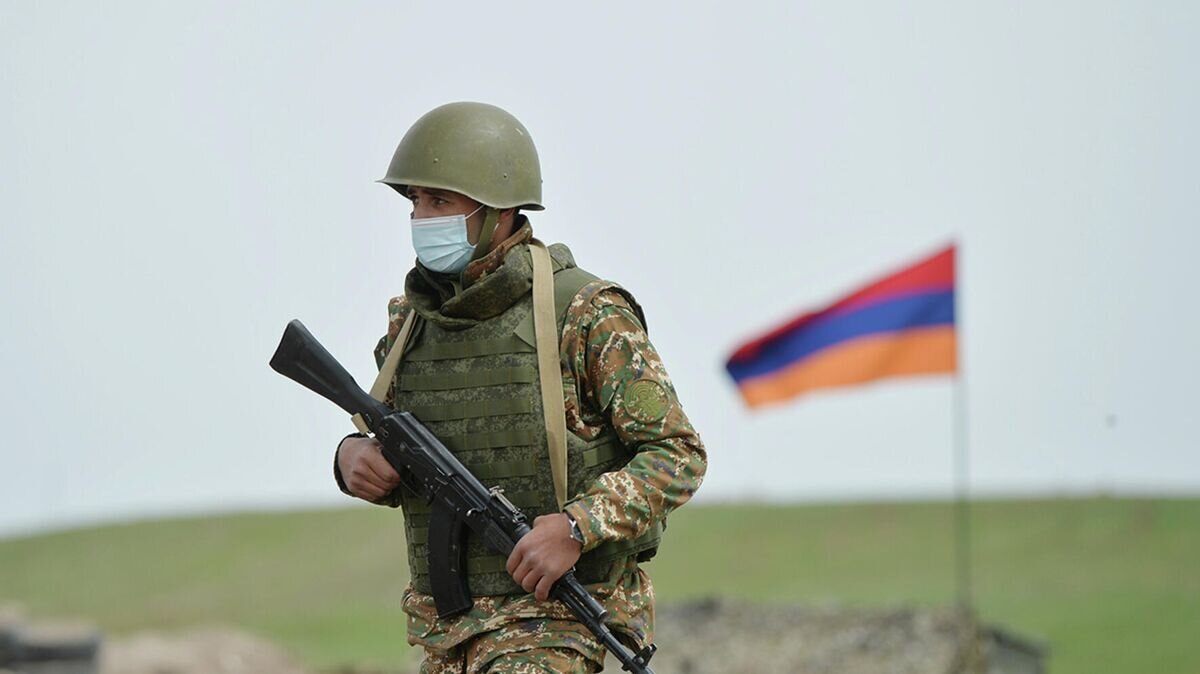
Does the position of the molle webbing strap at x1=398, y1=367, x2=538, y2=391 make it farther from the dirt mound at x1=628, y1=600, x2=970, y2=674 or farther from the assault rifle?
the dirt mound at x1=628, y1=600, x2=970, y2=674

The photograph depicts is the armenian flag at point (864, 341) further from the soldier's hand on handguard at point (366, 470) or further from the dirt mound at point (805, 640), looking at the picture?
the soldier's hand on handguard at point (366, 470)

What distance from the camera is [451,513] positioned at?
522 centimetres

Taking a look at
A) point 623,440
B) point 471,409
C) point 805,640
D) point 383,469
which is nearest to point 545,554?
point 623,440

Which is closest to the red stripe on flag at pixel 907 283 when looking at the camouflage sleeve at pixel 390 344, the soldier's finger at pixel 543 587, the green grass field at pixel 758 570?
the green grass field at pixel 758 570

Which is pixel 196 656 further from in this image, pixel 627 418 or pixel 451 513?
pixel 627 418

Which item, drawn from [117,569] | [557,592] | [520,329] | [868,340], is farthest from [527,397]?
[117,569]

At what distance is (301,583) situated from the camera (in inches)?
833

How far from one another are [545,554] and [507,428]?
422 millimetres

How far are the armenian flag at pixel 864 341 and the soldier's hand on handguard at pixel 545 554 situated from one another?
34.7ft

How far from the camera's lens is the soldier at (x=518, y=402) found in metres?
5.09

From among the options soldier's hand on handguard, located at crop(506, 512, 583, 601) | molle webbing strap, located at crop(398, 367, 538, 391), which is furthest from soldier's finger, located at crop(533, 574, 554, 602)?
molle webbing strap, located at crop(398, 367, 538, 391)

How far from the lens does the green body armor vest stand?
5.20m

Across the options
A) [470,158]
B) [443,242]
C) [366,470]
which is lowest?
[366,470]

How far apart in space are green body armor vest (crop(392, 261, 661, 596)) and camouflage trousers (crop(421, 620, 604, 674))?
0.13 meters
